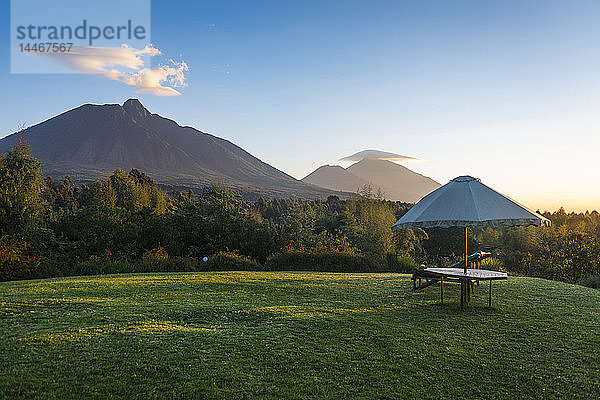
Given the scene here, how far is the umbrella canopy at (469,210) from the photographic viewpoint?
22.6 feet

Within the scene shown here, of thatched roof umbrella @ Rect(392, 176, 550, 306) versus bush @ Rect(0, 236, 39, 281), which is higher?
thatched roof umbrella @ Rect(392, 176, 550, 306)

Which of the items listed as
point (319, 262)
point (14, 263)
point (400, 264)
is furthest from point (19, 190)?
point (400, 264)

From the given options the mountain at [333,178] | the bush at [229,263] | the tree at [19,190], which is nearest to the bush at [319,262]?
the bush at [229,263]

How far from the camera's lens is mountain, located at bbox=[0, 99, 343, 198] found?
356 feet

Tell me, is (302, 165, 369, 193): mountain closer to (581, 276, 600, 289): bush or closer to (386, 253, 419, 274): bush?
(386, 253, 419, 274): bush

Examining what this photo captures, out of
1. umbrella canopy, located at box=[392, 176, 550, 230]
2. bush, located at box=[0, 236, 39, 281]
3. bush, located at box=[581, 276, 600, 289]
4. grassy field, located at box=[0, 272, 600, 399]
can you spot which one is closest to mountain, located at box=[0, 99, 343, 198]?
bush, located at box=[0, 236, 39, 281]

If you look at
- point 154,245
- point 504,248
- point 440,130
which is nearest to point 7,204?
point 154,245

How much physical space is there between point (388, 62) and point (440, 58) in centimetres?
196

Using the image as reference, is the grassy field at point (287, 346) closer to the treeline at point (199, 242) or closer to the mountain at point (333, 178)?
the treeline at point (199, 242)

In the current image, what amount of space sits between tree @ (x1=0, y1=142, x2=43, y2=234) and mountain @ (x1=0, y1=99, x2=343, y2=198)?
7412cm

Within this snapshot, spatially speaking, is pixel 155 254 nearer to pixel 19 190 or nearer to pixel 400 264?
pixel 19 190

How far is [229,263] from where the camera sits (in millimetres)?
13859

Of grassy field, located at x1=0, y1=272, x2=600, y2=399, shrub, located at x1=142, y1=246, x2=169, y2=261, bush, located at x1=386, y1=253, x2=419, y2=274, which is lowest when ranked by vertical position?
bush, located at x1=386, y1=253, x2=419, y2=274

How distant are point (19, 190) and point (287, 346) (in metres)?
15.5
